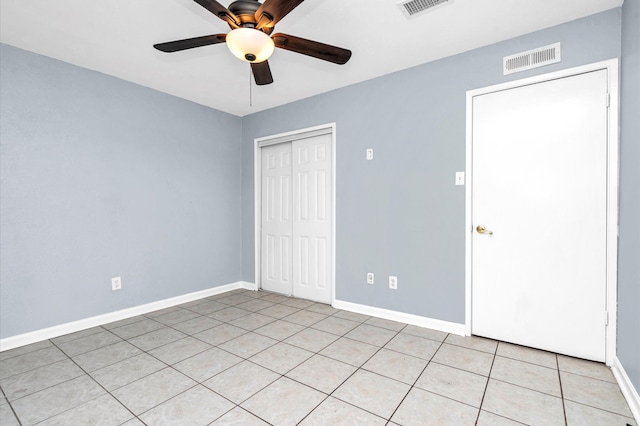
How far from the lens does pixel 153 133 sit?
3.54 metres

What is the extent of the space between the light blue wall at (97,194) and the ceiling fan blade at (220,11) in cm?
222

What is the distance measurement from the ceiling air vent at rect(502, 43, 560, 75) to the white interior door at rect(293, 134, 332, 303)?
1.94 meters

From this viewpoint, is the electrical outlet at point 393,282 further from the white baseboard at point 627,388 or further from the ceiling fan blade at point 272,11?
the ceiling fan blade at point 272,11

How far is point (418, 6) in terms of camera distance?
213 centimetres

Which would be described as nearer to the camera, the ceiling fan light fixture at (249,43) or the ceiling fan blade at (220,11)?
the ceiling fan blade at (220,11)

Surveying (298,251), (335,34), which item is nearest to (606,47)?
(335,34)

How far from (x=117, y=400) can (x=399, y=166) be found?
9.55ft

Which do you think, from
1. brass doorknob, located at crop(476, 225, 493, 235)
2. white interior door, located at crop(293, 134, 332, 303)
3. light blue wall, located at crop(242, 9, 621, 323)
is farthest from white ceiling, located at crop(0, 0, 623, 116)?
brass doorknob, located at crop(476, 225, 493, 235)

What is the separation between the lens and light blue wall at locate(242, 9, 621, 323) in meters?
2.56

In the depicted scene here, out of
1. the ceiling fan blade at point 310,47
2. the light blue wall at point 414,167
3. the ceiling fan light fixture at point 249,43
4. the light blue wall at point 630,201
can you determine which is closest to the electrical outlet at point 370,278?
the light blue wall at point 414,167

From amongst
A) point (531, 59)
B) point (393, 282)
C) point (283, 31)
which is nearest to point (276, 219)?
point (393, 282)

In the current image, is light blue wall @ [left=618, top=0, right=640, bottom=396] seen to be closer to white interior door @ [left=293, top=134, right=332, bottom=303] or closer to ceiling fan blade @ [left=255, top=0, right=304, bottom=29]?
ceiling fan blade @ [left=255, top=0, right=304, bottom=29]

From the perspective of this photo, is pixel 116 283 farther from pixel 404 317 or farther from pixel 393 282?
pixel 404 317

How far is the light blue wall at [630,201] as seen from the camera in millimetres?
1777
